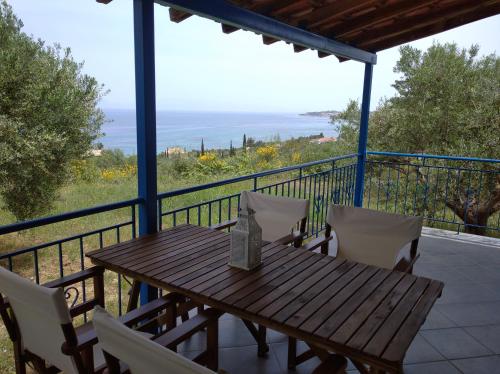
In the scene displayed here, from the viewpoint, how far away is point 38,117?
23.0ft

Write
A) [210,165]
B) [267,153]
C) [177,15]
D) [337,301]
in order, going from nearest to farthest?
[337,301] → [177,15] → [210,165] → [267,153]

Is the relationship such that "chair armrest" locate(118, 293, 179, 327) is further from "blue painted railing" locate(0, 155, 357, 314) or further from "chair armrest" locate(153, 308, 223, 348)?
"blue painted railing" locate(0, 155, 357, 314)

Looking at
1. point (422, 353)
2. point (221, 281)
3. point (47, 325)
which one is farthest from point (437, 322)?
point (47, 325)

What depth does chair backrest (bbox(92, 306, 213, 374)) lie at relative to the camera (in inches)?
34.2

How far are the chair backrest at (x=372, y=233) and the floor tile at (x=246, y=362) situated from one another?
2.61ft

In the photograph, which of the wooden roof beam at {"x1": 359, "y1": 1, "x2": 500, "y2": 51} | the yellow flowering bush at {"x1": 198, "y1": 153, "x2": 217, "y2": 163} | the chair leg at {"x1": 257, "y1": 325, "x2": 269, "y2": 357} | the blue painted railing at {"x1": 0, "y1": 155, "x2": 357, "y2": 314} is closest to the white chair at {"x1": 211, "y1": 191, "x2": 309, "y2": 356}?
the blue painted railing at {"x1": 0, "y1": 155, "x2": 357, "y2": 314}

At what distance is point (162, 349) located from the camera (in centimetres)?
90

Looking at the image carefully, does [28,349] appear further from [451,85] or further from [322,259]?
[451,85]

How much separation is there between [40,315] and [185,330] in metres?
0.52

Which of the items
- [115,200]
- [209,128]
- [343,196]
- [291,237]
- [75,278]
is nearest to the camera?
[75,278]

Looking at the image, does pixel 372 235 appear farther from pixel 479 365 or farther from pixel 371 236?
pixel 479 365

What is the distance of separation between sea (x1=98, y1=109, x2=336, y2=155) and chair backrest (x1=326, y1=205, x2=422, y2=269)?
1.35m

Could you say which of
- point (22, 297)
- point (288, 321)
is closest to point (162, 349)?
point (288, 321)

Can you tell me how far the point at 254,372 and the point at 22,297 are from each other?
1.34 m
